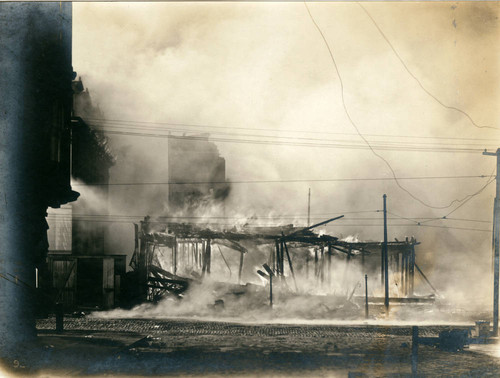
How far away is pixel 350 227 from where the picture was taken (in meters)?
18.9

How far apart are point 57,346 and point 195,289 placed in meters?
8.30

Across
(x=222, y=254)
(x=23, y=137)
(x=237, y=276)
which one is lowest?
(x=237, y=276)

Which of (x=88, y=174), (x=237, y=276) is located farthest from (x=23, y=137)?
(x=237, y=276)

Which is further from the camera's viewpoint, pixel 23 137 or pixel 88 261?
pixel 88 261

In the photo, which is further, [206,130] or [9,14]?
[206,130]

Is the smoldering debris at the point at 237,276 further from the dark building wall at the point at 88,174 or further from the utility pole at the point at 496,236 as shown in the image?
the utility pole at the point at 496,236

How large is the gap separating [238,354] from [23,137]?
8.37 metres

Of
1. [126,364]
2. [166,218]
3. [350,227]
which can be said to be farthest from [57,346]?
[350,227]

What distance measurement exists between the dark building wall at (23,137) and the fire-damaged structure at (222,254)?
23.8ft

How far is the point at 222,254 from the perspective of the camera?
67.2 ft

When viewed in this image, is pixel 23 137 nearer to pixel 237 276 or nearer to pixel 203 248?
pixel 203 248

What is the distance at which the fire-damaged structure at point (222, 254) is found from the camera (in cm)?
1911

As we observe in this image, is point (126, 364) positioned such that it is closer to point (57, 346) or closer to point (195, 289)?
point (57, 346)

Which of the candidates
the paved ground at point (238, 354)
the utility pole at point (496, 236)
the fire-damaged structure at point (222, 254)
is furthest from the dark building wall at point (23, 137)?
the utility pole at point (496, 236)
